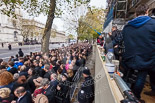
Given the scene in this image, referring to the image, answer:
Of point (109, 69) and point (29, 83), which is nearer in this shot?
point (109, 69)

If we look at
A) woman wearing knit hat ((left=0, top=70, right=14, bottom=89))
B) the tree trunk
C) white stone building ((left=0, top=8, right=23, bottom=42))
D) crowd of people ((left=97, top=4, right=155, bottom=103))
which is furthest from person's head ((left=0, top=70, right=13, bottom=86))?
white stone building ((left=0, top=8, right=23, bottom=42))

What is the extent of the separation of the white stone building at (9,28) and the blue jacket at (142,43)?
45.7 meters

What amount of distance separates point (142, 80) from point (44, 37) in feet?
27.8

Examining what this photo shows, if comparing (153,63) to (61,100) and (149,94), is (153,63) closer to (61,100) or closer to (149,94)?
(149,94)

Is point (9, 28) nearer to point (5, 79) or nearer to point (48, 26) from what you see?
point (48, 26)

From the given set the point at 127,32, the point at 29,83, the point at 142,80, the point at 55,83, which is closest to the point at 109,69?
the point at 142,80

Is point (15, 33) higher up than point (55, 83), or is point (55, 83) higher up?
point (15, 33)

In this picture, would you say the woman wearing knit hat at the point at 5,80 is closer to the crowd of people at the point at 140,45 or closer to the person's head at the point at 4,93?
the person's head at the point at 4,93

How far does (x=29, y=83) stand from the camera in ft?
12.3

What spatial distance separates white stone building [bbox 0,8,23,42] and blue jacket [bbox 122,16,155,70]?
45.7 metres

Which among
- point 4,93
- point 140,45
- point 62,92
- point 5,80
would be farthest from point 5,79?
point 140,45

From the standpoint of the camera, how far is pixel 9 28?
45594 millimetres

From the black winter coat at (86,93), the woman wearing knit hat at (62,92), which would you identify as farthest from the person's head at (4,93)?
the black winter coat at (86,93)

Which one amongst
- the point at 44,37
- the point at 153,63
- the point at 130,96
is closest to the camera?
the point at 130,96
